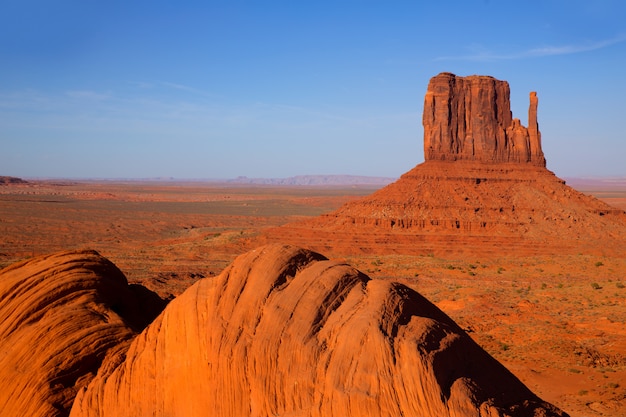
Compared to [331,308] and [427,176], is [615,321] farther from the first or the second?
[427,176]

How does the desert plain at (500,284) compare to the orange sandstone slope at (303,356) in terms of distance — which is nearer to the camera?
the orange sandstone slope at (303,356)

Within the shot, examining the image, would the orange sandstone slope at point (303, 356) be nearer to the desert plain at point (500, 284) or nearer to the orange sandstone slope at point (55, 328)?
the orange sandstone slope at point (55, 328)

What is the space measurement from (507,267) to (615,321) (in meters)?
19.0

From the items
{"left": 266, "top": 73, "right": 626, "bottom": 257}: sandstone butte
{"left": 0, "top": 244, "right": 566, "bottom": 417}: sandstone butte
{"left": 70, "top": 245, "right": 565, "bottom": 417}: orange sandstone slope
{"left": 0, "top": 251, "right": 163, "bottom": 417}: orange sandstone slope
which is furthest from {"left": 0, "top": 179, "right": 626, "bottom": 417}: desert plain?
{"left": 70, "top": 245, "right": 565, "bottom": 417}: orange sandstone slope

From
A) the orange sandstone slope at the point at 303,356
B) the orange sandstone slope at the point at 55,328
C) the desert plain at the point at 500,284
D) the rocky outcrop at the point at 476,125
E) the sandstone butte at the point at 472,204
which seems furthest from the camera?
the rocky outcrop at the point at 476,125

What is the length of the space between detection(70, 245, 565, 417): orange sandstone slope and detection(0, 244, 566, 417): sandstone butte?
13 millimetres

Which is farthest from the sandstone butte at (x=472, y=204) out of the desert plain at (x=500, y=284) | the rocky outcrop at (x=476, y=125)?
the desert plain at (x=500, y=284)

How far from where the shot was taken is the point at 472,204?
54.8 metres

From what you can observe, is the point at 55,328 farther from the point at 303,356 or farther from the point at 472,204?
the point at 472,204

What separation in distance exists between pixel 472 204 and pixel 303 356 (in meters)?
50.8

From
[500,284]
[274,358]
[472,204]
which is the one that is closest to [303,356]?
[274,358]

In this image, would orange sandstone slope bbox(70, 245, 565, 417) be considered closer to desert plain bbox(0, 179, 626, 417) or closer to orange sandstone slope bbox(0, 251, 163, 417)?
orange sandstone slope bbox(0, 251, 163, 417)

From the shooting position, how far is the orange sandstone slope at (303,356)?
19.4 feet

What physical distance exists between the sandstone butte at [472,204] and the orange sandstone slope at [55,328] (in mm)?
40075
